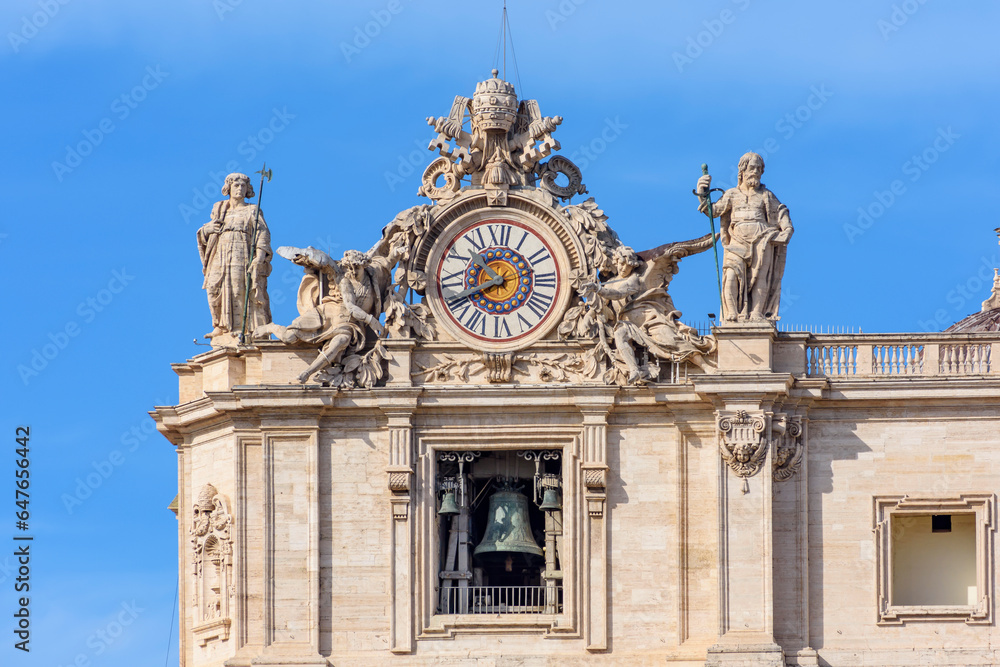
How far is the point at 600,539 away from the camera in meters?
47.9

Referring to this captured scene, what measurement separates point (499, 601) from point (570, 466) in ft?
7.76

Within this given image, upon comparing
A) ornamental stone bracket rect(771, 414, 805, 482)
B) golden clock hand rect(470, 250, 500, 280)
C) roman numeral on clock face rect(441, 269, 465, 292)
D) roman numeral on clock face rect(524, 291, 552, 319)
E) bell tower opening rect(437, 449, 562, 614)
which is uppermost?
golden clock hand rect(470, 250, 500, 280)

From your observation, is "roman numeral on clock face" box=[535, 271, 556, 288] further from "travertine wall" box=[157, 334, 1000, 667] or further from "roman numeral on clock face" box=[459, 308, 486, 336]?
"travertine wall" box=[157, 334, 1000, 667]

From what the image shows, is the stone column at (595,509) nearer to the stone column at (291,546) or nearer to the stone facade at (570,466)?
the stone facade at (570,466)

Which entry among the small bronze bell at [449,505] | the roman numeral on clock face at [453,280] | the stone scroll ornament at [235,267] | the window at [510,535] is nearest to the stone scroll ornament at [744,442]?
the window at [510,535]

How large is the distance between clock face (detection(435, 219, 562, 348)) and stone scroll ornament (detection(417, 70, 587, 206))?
63 centimetres

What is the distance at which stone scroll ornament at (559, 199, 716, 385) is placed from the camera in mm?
48281

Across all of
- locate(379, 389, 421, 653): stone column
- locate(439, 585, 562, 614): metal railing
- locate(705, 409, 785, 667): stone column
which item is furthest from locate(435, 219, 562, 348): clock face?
locate(439, 585, 562, 614): metal railing

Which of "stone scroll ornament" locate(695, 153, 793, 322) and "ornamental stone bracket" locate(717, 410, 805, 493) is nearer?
"ornamental stone bracket" locate(717, 410, 805, 493)

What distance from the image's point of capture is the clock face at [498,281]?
48781mm

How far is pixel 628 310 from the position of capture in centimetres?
4862

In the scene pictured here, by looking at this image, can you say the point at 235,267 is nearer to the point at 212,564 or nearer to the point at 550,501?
the point at 212,564

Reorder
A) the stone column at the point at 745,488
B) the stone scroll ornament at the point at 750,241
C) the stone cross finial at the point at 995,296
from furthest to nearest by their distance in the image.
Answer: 1. the stone cross finial at the point at 995,296
2. the stone scroll ornament at the point at 750,241
3. the stone column at the point at 745,488

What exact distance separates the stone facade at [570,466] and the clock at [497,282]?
35 millimetres
